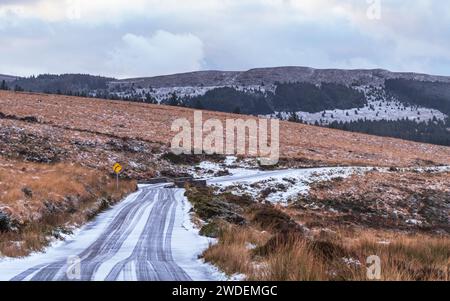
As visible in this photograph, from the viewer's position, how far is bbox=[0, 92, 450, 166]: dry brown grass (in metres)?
69.1

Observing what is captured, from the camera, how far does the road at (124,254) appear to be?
889 centimetres

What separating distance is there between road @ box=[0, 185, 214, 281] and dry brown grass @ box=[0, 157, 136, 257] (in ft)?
1.86

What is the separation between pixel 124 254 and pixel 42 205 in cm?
794

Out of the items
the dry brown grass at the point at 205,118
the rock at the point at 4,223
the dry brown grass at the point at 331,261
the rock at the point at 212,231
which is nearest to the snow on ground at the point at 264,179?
the dry brown grass at the point at 205,118

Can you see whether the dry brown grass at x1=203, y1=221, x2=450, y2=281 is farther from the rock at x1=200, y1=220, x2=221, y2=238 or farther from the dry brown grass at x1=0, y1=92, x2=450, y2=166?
the dry brown grass at x1=0, y1=92, x2=450, y2=166

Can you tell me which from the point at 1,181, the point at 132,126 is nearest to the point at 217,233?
the point at 1,181

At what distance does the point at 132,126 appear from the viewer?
2997 inches

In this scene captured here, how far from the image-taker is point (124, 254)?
11883mm

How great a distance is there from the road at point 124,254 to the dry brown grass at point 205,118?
1841 inches

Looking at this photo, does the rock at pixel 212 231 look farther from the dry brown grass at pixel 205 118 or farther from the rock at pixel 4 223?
the dry brown grass at pixel 205 118

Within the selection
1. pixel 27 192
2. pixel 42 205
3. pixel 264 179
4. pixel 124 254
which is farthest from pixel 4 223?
pixel 264 179

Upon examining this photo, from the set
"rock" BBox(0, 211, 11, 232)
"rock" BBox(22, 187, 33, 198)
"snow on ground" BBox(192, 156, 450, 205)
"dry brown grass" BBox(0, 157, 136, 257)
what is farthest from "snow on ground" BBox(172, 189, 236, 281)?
"snow on ground" BBox(192, 156, 450, 205)
